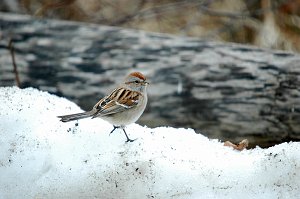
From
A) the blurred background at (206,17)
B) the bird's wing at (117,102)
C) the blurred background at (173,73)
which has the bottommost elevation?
the blurred background at (206,17)

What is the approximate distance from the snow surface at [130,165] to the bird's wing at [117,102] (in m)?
0.15

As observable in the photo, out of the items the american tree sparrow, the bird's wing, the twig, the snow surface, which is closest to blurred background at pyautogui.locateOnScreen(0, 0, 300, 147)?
the twig

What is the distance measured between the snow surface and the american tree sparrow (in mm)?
125

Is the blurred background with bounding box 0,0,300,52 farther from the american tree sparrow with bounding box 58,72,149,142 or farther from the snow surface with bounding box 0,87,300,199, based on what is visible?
the snow surface with bounding box 0,87,300,199

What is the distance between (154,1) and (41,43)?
10.5ft

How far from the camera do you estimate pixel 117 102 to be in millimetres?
4039

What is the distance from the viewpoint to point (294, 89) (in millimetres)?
4699

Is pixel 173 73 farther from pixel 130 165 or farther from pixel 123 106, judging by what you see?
pixel 130 165

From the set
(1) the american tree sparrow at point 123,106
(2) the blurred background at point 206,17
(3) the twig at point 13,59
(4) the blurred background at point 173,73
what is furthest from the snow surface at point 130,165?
(2) the blurred background at point 206,17

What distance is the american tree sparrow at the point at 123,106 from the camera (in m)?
3.86

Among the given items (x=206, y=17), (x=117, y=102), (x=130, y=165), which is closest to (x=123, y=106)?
(x=117, y=102)

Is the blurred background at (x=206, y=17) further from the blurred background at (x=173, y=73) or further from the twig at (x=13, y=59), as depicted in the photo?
the twig at (x=13, y=59)

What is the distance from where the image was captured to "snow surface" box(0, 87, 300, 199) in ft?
10.7

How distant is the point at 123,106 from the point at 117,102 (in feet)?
0.21
